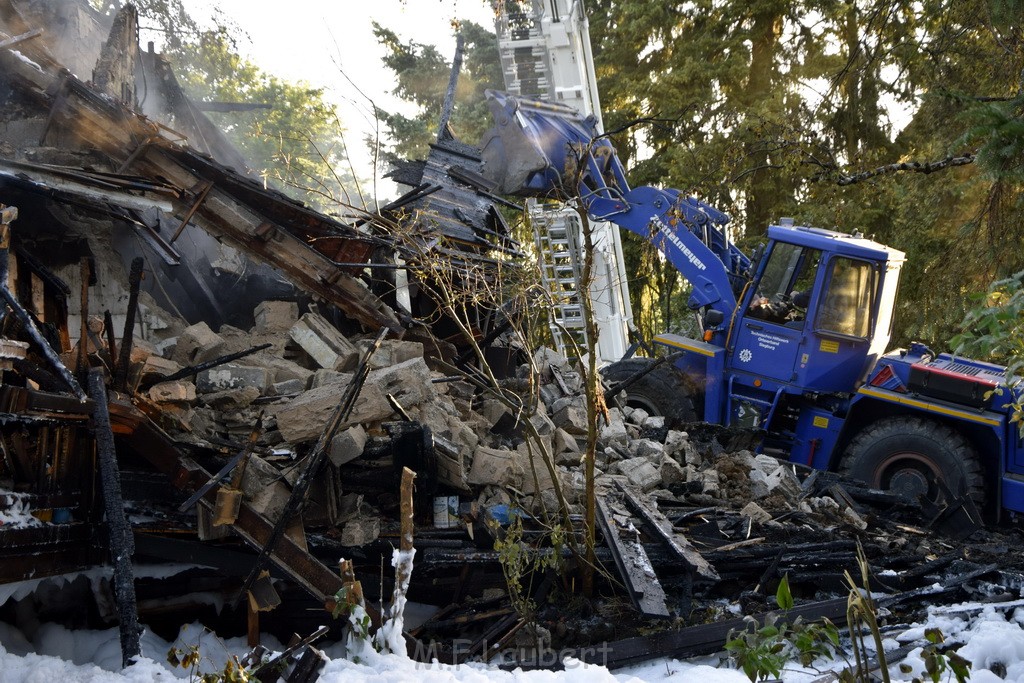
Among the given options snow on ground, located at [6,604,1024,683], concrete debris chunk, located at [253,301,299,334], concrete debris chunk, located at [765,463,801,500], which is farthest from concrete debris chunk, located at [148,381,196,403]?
concrete debris chunk, located at [765,463,801,500]

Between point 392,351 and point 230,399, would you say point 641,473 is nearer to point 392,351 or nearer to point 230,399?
point 392,351

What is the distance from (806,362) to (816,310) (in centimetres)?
54

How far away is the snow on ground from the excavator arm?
466cm

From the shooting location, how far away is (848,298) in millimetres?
8891

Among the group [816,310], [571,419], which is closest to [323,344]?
[571,419]

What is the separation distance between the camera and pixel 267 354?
294 inches

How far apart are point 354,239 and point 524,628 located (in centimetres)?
364

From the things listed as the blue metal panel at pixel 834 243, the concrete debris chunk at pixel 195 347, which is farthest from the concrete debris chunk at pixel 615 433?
the concrete debris chunk at pixel 195 347

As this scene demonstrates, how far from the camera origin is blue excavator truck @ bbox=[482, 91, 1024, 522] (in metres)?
8.34

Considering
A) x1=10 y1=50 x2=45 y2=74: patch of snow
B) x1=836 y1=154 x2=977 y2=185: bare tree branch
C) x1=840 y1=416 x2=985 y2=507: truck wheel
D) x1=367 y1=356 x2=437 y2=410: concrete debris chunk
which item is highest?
x1=10 y1=50 x2=45 y2=74: patch of snow

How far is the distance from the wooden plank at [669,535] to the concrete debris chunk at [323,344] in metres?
2.54

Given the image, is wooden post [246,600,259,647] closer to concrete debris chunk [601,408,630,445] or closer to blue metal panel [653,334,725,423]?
concrete debris chunk [601,408,630,445]

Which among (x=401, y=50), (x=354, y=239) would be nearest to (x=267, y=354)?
(x=354, y=239)

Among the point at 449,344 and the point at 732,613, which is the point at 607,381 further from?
the point at 732,613
